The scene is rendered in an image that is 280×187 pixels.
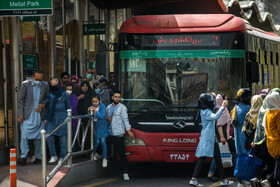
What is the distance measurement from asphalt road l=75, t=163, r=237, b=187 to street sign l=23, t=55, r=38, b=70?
329 centimetres

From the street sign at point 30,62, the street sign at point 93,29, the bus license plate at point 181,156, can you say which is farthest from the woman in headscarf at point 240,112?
the street sign at point 93,29

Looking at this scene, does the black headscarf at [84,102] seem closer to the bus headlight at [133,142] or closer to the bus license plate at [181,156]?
the bus headlight at [133,142]

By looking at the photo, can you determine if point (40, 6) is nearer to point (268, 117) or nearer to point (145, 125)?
point (145, 125)

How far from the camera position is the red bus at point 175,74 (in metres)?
11.1

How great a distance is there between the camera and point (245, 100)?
9.62 meters

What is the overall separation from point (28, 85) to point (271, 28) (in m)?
26.1

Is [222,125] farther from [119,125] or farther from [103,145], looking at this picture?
[103,145]

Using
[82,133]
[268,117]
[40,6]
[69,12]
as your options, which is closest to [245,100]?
[268,117]

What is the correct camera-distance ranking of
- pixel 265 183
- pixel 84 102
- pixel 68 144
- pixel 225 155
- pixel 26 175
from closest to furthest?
pixel 265 183
pixel 26 175
pixel 68 144
pixel 225 155
pixel 84 102

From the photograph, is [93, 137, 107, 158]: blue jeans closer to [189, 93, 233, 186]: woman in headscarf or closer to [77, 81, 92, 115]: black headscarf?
[77, 81, 92, 115]: black headscarf

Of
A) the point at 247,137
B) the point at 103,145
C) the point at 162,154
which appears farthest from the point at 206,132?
the point at 103,145

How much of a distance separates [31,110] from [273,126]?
5.19 m

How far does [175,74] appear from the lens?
11281 mm

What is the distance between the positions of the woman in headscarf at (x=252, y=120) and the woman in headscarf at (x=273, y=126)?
1103mm
